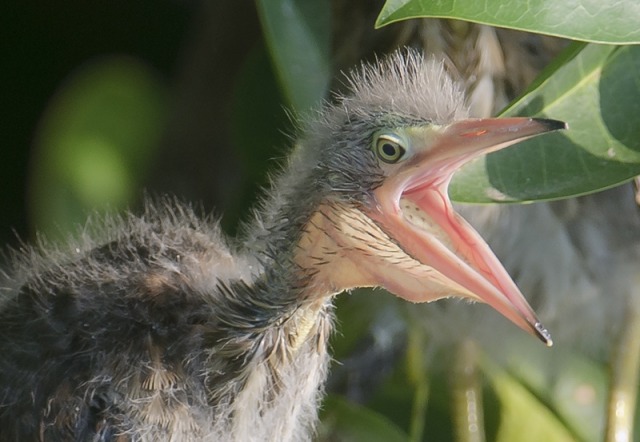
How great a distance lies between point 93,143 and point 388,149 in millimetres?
1218

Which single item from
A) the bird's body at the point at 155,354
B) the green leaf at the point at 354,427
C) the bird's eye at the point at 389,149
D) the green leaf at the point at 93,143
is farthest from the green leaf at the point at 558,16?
the green leaf at the point at 93,143

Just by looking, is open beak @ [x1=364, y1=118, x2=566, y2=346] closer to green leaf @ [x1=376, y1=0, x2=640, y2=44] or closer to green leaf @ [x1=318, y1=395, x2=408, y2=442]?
green leaf @ [x1=376, y1=0, x2=640, y2=44]

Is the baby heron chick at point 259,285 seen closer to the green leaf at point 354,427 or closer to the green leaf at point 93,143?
the green leaf at point 354,427

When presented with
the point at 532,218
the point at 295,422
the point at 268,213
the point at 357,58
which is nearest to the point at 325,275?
the point at 268,213

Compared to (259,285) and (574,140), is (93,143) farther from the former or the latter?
(574,140)

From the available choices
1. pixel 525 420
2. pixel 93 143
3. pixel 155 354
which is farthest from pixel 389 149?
pixel 93 143

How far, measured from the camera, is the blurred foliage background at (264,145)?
1.29m

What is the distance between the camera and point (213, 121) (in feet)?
8.00

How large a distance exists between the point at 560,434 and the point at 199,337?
69 centimetres

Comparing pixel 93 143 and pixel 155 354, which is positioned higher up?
pixel 93 143

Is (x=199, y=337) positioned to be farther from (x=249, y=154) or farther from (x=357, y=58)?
(x=249, y=154)

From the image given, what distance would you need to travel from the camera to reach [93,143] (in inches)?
83.1

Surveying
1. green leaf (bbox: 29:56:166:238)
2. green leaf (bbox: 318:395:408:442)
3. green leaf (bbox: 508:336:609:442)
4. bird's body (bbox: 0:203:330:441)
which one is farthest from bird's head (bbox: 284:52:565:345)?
green leaf (bbox: 29:56:166:238)

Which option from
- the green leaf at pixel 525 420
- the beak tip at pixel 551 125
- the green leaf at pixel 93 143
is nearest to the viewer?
the beak tip at pixel 551 125
